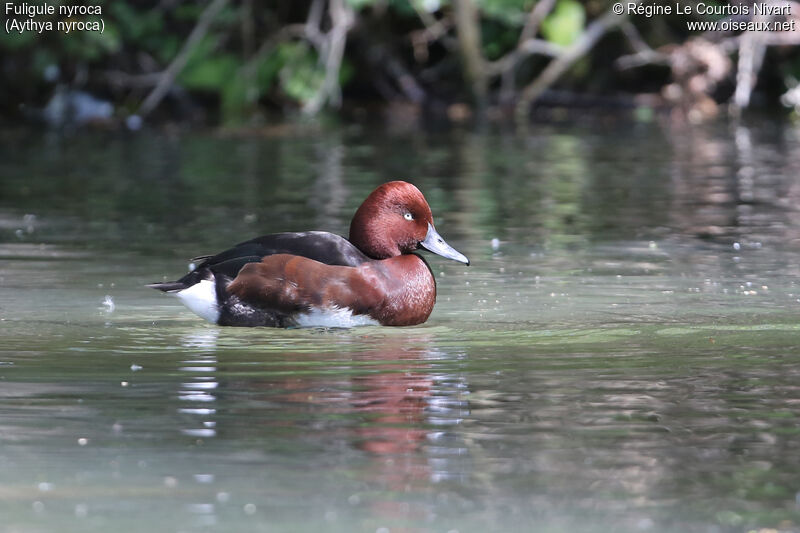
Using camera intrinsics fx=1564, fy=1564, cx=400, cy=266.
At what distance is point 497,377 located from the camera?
6.16 meters

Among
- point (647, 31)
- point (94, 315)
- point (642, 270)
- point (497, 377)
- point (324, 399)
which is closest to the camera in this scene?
point (324, 399)

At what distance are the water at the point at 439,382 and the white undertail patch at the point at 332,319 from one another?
2.7 inches

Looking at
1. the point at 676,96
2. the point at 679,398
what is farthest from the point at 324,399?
the point at 676,96

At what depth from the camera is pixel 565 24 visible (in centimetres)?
2241

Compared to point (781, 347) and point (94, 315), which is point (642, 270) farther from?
point (94, 315)

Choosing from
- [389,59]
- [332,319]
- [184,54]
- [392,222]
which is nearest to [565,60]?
[389,59]

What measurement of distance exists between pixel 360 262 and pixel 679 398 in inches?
77.3

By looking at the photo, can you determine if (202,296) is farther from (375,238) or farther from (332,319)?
(375,238)

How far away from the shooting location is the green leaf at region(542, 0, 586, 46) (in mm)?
22406

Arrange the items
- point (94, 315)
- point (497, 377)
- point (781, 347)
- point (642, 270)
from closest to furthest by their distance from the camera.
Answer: point (497, 377), point (781, 347), point (94, 315), point (642, 270)

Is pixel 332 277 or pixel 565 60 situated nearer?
pixel 332 277

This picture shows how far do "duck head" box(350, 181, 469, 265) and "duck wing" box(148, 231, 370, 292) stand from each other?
10 cm

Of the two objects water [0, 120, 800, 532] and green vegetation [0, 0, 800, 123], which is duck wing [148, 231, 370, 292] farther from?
green vegetation [0, 0, 800, 123]

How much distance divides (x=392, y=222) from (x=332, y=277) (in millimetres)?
552
